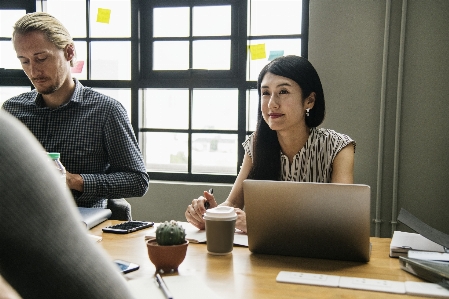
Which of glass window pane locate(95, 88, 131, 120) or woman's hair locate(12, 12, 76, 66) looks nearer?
woman's hair locate(12, 12, 76, 66)

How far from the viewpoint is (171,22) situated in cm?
310

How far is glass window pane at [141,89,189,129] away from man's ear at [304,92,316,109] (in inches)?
55.3

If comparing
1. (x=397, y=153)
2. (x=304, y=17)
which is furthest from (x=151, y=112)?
(x=397, y=153)

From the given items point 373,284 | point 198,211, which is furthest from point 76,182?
point 373,284

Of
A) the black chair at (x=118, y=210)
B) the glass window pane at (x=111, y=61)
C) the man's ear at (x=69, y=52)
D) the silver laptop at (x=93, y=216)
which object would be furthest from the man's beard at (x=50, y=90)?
the glass window pane at (x=111, y=61)

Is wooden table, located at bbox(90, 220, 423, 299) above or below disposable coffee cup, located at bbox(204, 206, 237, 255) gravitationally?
below

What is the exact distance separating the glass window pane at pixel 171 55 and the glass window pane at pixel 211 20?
0.15m

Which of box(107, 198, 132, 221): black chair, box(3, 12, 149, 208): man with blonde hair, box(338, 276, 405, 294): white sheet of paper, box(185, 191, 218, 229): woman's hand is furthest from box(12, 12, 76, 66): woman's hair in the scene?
box(338, 276, 405, 294): white sheet of paper

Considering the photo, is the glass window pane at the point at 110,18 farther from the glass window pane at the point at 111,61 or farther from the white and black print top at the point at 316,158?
the white and black print top at the point at 316,158

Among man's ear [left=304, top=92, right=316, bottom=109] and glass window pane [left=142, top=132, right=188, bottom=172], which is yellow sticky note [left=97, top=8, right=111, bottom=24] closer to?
glass window pane [left=142, top=132, right=188, bottom=172]

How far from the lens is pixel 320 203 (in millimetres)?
1050

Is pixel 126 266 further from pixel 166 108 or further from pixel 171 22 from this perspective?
pixel 171 22

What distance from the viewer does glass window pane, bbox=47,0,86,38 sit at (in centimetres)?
323

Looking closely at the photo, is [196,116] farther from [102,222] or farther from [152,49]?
[102,222]
